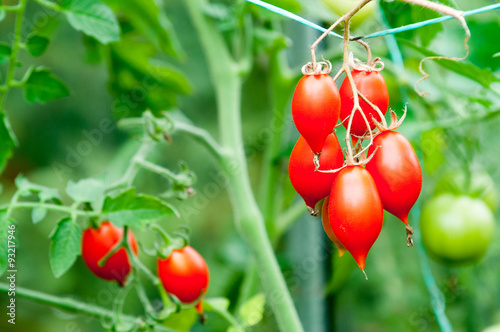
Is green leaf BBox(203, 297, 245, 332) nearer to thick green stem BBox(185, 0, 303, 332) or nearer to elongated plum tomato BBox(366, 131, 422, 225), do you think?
thick green stem BBox(185, 0, 303, 332)

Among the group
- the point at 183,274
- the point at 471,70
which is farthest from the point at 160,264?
the point at 471,70

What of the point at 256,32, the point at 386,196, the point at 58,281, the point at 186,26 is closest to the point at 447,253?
the point at 256,32

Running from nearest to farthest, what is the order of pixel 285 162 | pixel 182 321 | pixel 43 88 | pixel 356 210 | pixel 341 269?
pixel 356 210
pixel 43 88
pixel 182 321
pixel 341 269
pixel 285 162

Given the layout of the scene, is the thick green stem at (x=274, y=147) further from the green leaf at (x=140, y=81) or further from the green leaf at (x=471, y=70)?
the green leaf at (x=471, y=70)

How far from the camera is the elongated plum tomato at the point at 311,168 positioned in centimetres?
36

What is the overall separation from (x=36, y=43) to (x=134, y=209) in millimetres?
213

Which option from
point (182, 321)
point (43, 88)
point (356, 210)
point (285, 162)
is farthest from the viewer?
point (285, 162)

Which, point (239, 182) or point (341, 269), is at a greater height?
point (239, 182)

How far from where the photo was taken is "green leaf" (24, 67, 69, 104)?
1.92ft

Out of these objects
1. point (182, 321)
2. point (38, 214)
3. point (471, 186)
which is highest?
point (38, 214)

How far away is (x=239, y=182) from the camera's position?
676mm

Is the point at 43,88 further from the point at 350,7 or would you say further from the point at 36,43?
the point at 350,7

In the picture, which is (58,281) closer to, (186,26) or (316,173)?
(186,26)

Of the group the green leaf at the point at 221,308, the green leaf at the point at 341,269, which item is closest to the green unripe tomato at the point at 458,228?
the green leaf at the point at 341,269
